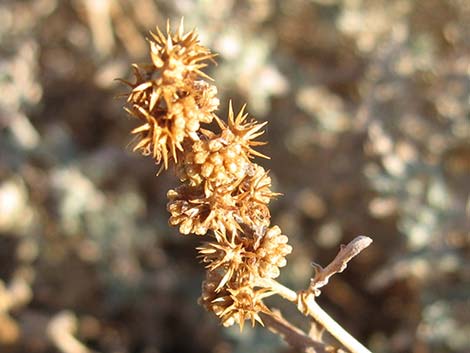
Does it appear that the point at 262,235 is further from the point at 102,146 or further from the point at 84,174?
the point at 102,146

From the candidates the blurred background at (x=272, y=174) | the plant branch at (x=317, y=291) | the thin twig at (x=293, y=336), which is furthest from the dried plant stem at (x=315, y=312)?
the blurred background at (x=272, y=174)

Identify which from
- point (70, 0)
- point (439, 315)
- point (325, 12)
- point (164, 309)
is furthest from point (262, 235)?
point (70, 0)

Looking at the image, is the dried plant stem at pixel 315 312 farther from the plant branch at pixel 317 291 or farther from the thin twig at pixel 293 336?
the thin twig at pixel 293 336

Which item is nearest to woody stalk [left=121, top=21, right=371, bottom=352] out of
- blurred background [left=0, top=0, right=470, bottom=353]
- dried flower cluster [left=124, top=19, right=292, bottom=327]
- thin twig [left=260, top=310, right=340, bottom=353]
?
dried flower cluster [left=124, top=19, right=292, bottom=327]

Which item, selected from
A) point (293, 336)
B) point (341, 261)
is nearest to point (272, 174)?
point (293, 336)

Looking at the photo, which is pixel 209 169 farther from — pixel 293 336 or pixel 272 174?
pixel 272 174

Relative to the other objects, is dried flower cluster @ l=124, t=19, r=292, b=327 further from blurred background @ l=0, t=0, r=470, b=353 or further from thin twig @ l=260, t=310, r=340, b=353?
blurred background @ l=0, t=0, r=470, b=353
